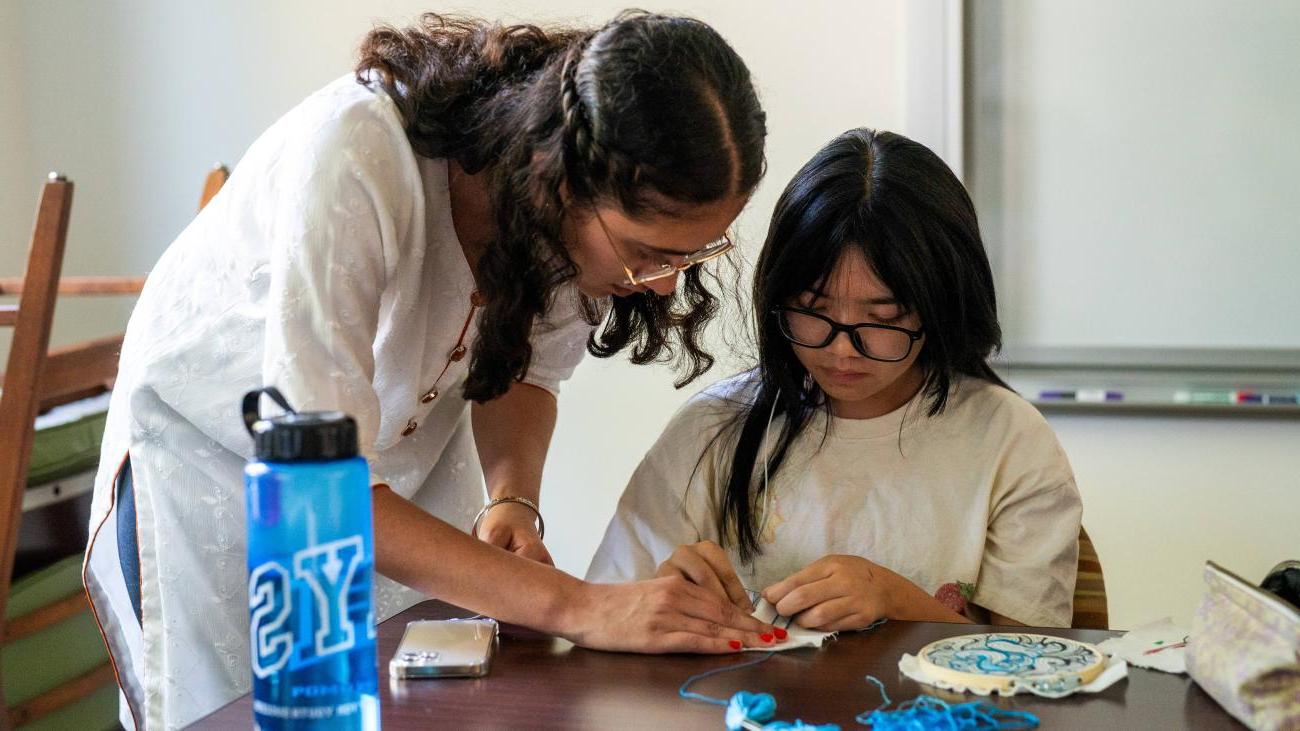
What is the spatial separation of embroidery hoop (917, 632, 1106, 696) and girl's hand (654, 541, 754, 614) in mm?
190

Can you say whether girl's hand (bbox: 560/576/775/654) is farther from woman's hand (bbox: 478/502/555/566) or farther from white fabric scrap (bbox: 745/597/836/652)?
woman's hand (bbox: 478/502/555/566)

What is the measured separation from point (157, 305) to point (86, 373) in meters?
0.92

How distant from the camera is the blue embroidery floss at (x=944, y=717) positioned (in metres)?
0.81

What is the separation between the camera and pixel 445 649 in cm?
97

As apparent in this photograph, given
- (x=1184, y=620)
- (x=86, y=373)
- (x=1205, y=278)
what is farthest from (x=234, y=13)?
(x=1184, y=620)

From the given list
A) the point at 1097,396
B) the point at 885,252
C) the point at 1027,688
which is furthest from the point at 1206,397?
the point at 1027,688

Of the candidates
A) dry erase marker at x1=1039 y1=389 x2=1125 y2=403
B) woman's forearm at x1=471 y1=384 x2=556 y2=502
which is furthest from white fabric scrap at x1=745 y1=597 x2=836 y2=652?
dry erase marker at x1=1039 y1=389 x2=1125 y2=403

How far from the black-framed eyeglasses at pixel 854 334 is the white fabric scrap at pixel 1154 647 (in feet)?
1.32

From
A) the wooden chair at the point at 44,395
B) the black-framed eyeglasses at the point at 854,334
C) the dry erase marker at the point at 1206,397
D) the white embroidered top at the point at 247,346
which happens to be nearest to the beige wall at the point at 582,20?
the dry erase marker at the point at 1206,397

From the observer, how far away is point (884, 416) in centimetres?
147

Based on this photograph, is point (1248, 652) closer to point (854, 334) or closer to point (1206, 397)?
point (854, 334)

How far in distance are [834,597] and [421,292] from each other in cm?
49

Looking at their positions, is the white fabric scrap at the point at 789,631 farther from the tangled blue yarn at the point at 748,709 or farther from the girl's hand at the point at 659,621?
the tangled blue yarn at the point at 748,709

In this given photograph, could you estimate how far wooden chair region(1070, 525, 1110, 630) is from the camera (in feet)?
4.48
